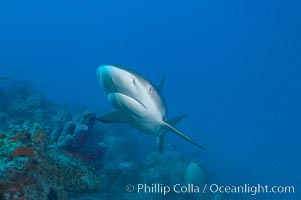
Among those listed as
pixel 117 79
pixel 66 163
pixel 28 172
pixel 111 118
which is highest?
pixel 111 118

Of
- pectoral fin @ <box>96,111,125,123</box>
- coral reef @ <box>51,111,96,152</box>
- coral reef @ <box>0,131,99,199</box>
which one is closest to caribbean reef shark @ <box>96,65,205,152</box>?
pectoral fin @ <box>96,111,125,123</box>

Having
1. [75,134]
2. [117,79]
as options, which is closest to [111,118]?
[75,134]

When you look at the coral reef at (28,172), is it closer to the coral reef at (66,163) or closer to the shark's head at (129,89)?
the coral reef at (66,163)

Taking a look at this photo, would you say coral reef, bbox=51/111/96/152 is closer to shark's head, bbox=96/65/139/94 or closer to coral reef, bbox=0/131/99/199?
coral reef, bbox=0/131/99/199

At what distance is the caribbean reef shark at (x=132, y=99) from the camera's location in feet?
14.0

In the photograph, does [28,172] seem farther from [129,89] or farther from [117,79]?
[129,89]

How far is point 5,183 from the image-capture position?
2.88 metres

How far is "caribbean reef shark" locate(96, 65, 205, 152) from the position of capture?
4273 mm

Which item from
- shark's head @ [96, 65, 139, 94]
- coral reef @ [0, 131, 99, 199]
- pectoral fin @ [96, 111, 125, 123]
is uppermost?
pectoral fin @ [96, 111, 125, 123]

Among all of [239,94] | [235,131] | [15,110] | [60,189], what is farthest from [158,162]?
[239,94]

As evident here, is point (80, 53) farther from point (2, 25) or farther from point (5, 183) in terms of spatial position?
point (5, 183)

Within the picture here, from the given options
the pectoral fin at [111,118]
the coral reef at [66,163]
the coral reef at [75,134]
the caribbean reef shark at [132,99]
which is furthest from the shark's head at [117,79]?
the coral reef at [75,134]

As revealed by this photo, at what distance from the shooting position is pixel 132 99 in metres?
4.79

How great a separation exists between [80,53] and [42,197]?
197 m
